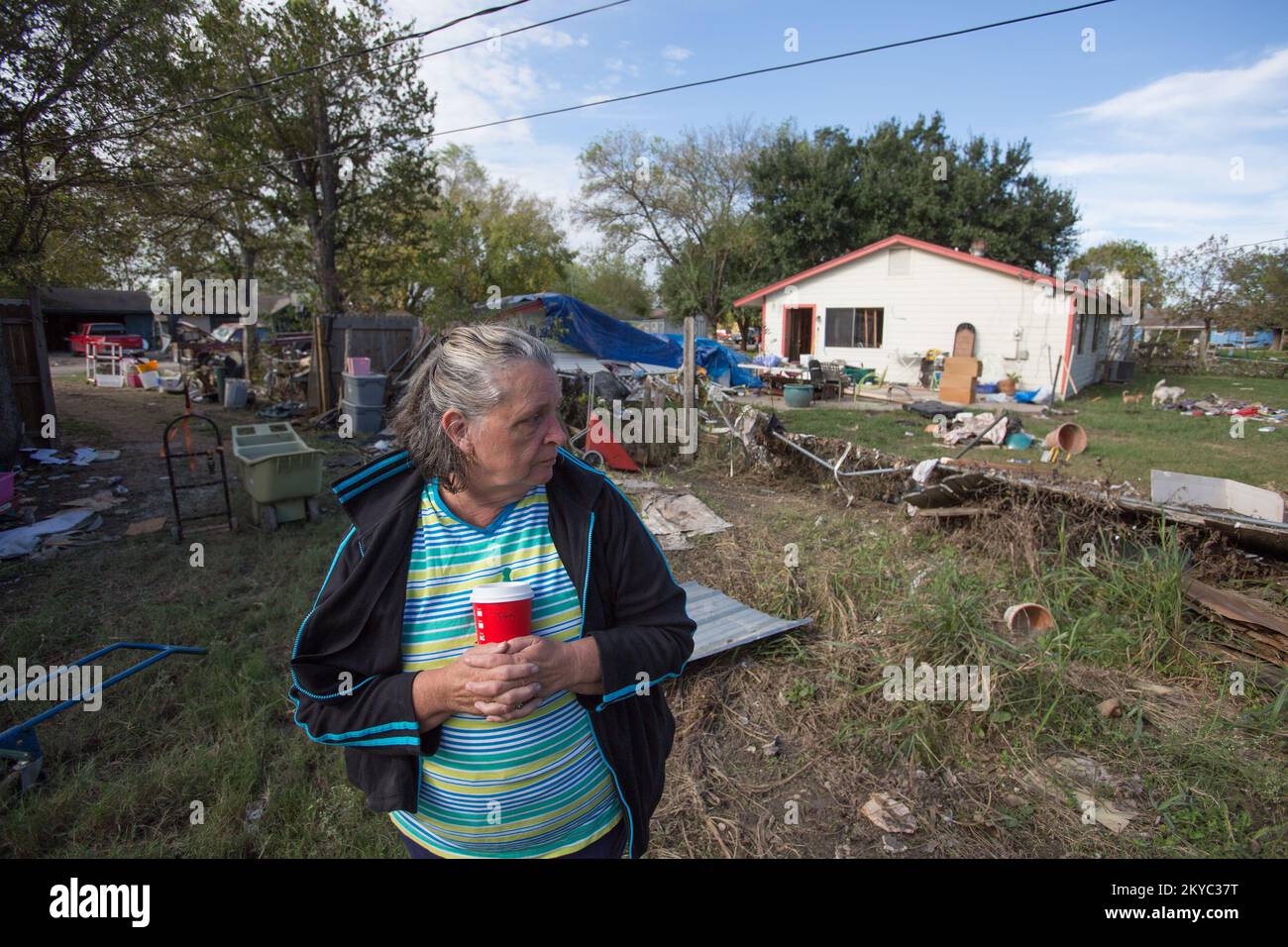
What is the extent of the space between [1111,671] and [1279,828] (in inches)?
44.1

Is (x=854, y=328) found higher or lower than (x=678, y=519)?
higher

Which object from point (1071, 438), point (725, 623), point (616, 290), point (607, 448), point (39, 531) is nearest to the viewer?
point (725, 623)

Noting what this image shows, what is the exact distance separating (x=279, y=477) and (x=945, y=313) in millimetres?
18312

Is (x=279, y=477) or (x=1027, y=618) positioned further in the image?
(x=279, y=477)

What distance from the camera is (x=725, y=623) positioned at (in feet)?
13.9

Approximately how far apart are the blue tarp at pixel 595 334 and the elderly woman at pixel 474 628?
44.5ft

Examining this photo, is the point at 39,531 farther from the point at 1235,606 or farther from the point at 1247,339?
the point at 1247,339

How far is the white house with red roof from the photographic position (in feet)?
56.3

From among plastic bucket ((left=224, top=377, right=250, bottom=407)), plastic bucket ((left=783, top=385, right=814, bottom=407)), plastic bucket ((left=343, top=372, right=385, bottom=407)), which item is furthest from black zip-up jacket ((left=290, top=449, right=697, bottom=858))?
plastic bucket ((left=224, top=377, right=250, bottom=407))

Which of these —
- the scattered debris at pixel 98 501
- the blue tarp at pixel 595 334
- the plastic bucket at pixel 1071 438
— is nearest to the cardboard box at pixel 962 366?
the blue tarp at pixel 595 334

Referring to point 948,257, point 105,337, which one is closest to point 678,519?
point 948,257

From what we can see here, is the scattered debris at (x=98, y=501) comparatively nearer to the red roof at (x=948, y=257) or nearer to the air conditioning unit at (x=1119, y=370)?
the red roof at (x=948, y=257)

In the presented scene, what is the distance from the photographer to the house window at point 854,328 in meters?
20.6

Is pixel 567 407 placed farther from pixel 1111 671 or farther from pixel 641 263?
pixel 641 263
